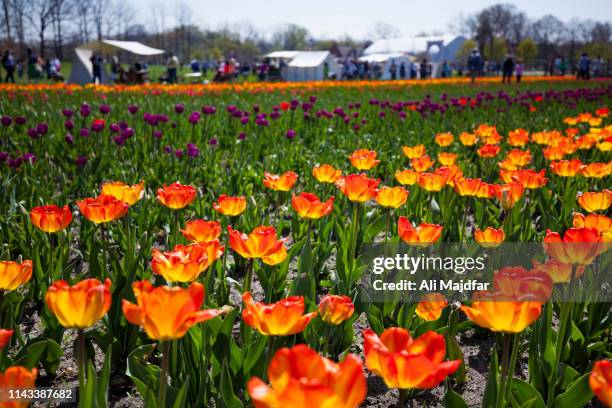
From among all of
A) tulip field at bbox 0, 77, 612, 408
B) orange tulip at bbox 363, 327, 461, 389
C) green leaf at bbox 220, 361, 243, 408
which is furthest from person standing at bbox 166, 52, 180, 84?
orange tulip at bbox 363, 327, 461, 389

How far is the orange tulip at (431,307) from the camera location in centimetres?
190

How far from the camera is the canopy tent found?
161 ft

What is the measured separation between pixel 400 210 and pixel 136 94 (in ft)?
31.1

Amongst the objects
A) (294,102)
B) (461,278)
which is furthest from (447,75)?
(461,278)

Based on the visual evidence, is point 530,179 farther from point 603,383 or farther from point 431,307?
point 603,383

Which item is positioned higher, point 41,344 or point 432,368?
point 432,368

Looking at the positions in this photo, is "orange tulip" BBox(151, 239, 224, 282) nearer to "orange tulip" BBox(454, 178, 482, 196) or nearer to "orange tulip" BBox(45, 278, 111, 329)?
"orange tulip" BBox(45, 278, 111, 329)

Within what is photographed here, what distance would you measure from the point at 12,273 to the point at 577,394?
1.59m

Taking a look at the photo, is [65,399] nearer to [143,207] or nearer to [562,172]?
[143,207]

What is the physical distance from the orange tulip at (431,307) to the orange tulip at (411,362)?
2.98ft

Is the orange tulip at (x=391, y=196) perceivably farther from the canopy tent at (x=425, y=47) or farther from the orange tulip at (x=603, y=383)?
the canopy tent at (x=425, y=47)

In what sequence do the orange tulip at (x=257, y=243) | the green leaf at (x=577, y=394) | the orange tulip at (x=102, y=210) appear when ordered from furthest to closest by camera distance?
1. the orange tulip at (x=102, y=210)
2. the orange tulip at (x=257, y=243)
3. the green leaf at (x=577, y=394)

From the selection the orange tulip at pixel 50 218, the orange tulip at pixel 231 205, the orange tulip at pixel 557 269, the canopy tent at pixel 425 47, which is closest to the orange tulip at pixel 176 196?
the orange tulip at pixel 231 205

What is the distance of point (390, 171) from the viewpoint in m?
5.00
